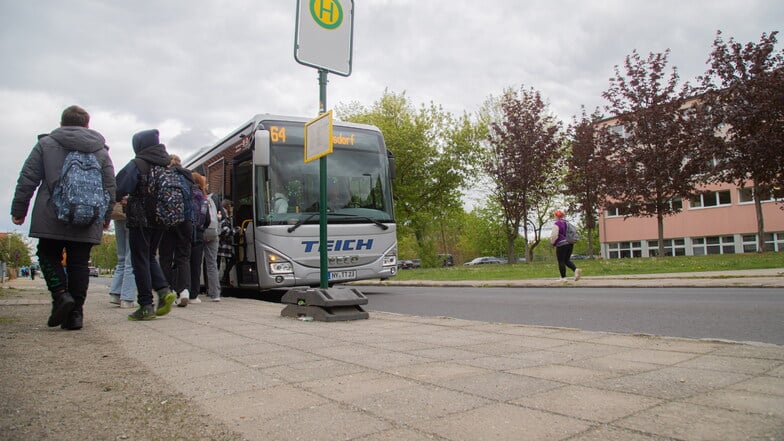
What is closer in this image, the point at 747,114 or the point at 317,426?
A: the point at 317,426

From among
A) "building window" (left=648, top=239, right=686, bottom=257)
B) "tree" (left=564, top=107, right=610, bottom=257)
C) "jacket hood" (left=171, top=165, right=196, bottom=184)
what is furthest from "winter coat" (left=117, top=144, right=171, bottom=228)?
"building window" (left=648, top=239, right=686, bottom=257)

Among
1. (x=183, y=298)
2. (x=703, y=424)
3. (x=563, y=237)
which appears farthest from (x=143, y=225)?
(x=563, y=237)

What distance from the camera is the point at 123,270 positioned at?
8883mm

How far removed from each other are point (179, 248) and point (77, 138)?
3000mm

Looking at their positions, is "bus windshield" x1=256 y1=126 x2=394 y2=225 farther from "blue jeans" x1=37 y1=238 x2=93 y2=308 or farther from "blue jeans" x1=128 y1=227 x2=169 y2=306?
"blue jeans" x1=37 y1=238 x2=93 y2=308

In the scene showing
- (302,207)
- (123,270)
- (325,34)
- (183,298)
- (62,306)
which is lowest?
(183,298)

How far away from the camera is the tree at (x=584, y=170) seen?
32.9 m

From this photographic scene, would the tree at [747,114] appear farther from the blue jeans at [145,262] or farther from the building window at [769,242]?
the building window at [769,242]

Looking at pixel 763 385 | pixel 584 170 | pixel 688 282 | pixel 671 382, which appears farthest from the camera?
pixel 584 170

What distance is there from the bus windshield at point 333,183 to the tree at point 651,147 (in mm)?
19898

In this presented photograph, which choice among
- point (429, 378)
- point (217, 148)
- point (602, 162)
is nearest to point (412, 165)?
point (602, 162)

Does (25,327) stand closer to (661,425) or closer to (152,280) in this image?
(152,280)

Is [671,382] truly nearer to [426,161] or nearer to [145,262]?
[145,262]

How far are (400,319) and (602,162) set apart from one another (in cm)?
2658
